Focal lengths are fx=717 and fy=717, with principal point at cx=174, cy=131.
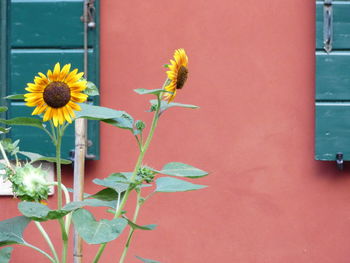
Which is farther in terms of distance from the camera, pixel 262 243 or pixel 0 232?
pixel 262 243

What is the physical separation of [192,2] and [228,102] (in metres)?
0.48

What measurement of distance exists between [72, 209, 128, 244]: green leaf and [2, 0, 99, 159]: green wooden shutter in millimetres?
1865

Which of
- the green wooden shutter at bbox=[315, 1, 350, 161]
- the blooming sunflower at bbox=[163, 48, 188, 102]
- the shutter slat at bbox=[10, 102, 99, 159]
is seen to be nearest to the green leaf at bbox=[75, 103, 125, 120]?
the blooming sunflower at bbox=[163, 48, 188, 102]

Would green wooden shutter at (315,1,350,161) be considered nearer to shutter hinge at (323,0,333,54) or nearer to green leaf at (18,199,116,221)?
shutter hinge at (323,0,333,54)

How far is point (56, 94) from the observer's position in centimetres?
124

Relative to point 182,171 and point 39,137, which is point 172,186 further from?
point 39,137

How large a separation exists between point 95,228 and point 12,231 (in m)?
0.19

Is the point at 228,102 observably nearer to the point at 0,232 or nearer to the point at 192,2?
the point at 192,2

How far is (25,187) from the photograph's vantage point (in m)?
1.25

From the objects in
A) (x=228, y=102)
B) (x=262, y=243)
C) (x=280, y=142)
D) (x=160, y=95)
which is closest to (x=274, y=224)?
(x=262, y=243)

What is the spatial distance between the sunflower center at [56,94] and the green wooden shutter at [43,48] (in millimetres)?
1876

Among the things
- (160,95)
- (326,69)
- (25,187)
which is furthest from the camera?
(326,69)

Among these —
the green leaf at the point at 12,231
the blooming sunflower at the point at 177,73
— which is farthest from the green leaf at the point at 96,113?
the green leaf at the point at 12,231

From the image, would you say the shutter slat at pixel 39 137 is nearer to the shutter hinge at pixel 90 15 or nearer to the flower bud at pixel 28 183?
the shutter hinge at pixel 90 15
